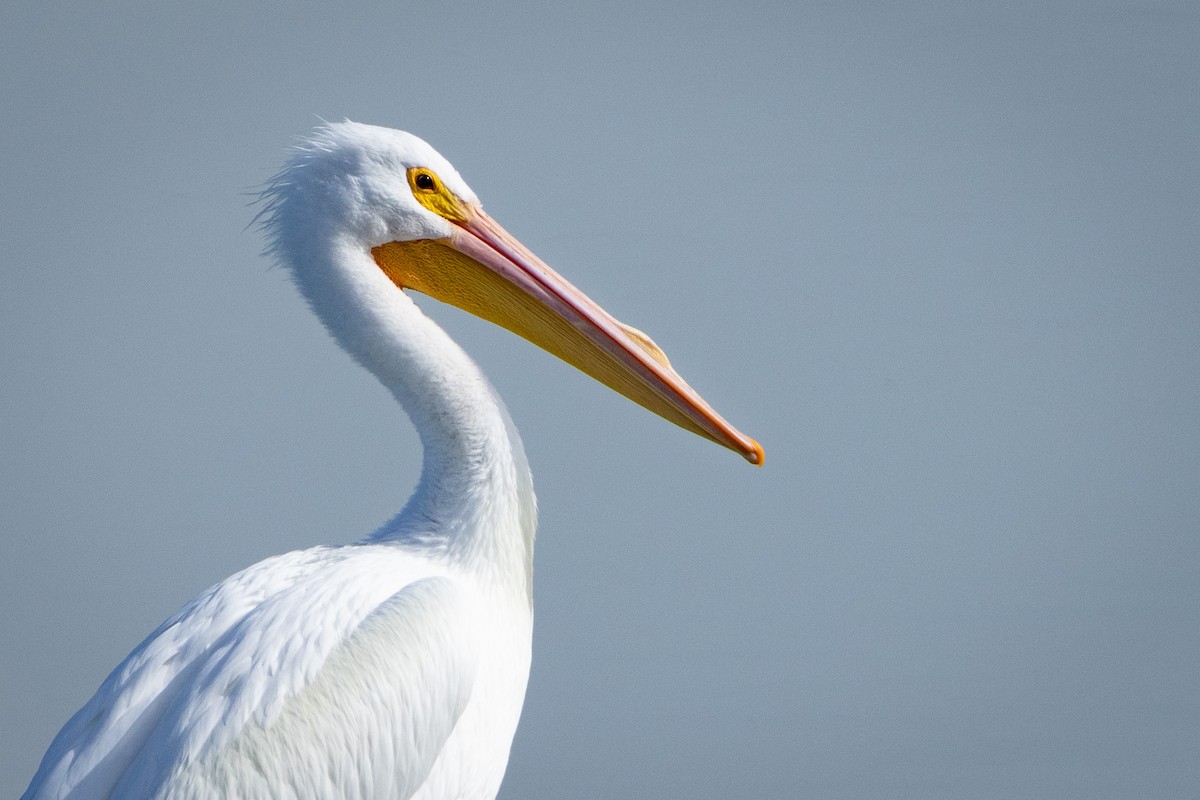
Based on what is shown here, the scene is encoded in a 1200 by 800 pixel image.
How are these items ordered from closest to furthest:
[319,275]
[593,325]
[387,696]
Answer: [387,696] → [319,275] → [593,325]

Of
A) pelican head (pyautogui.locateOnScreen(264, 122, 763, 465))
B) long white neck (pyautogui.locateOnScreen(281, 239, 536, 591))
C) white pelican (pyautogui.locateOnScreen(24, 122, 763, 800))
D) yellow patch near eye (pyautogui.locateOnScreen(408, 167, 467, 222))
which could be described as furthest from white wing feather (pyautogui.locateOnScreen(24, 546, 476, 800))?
yellow patch near eye (pyautogui.locateOnScreen(408, 167, 467, 222))

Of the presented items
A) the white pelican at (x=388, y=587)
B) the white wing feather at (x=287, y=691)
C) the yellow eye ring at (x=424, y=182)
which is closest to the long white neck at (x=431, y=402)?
the white pelican at (x=388, y=587)

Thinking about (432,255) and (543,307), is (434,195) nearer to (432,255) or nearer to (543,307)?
(432,255)

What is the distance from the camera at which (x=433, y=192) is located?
11.7ft

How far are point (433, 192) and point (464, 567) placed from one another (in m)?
1.04

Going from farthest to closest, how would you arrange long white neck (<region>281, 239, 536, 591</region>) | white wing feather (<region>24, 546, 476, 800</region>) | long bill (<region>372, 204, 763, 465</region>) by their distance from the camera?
1. long bill (<region>372, 204, 763, 465</region>)
2. long white neck (<region>281, 239, 536, 591</region>)
3. white wing feather (<region>24, 546, 476, 800</region>)

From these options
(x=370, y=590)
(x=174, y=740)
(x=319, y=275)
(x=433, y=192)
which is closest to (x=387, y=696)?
(x=370, y=590)

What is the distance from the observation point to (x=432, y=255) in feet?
11.9

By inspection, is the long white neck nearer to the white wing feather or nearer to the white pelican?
the white pelican

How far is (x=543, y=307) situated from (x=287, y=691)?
1300 mm

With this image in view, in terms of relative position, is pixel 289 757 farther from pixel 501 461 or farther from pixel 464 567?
pixel 501 461

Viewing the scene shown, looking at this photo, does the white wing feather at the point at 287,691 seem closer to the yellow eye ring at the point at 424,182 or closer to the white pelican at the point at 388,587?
the white pelican at the point at 388,587

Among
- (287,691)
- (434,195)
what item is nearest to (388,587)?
(287,691)

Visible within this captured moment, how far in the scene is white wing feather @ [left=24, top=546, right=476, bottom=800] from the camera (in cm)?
300
